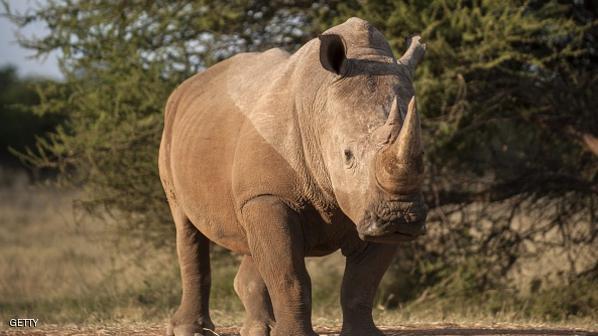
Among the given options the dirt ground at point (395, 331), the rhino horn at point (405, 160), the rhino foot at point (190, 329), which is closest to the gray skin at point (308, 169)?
the rhino horn at point (405, 160)

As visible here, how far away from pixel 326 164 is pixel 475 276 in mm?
5692

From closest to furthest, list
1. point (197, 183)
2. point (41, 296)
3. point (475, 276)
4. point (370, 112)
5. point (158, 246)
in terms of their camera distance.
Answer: point (370, 112) → point (197, 183) → point (475, 276) → point (158, 246) → point (41, 296)

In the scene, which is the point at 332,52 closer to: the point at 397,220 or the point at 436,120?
the point at 397,220

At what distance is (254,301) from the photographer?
6.11m

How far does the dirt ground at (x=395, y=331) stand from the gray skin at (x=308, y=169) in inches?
38.3

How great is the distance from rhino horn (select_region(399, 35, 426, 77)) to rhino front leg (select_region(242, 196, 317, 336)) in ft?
2.97

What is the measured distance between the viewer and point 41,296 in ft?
39.9

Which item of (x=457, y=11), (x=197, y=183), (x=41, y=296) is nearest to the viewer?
(x=197, y=183)

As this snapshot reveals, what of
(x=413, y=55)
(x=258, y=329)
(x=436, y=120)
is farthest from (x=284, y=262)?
(x=436, y=120)

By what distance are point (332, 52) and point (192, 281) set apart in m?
2.22

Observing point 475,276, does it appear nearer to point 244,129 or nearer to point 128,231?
point 128,231

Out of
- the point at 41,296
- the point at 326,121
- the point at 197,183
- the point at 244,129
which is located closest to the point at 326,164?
the point at 326,121

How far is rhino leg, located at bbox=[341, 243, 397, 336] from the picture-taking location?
221 inches

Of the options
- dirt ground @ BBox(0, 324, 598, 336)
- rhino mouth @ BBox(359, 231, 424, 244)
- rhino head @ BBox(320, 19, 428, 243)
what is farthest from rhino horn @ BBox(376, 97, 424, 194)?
dirt ground @ BBox(0, 324, 598, 336)
